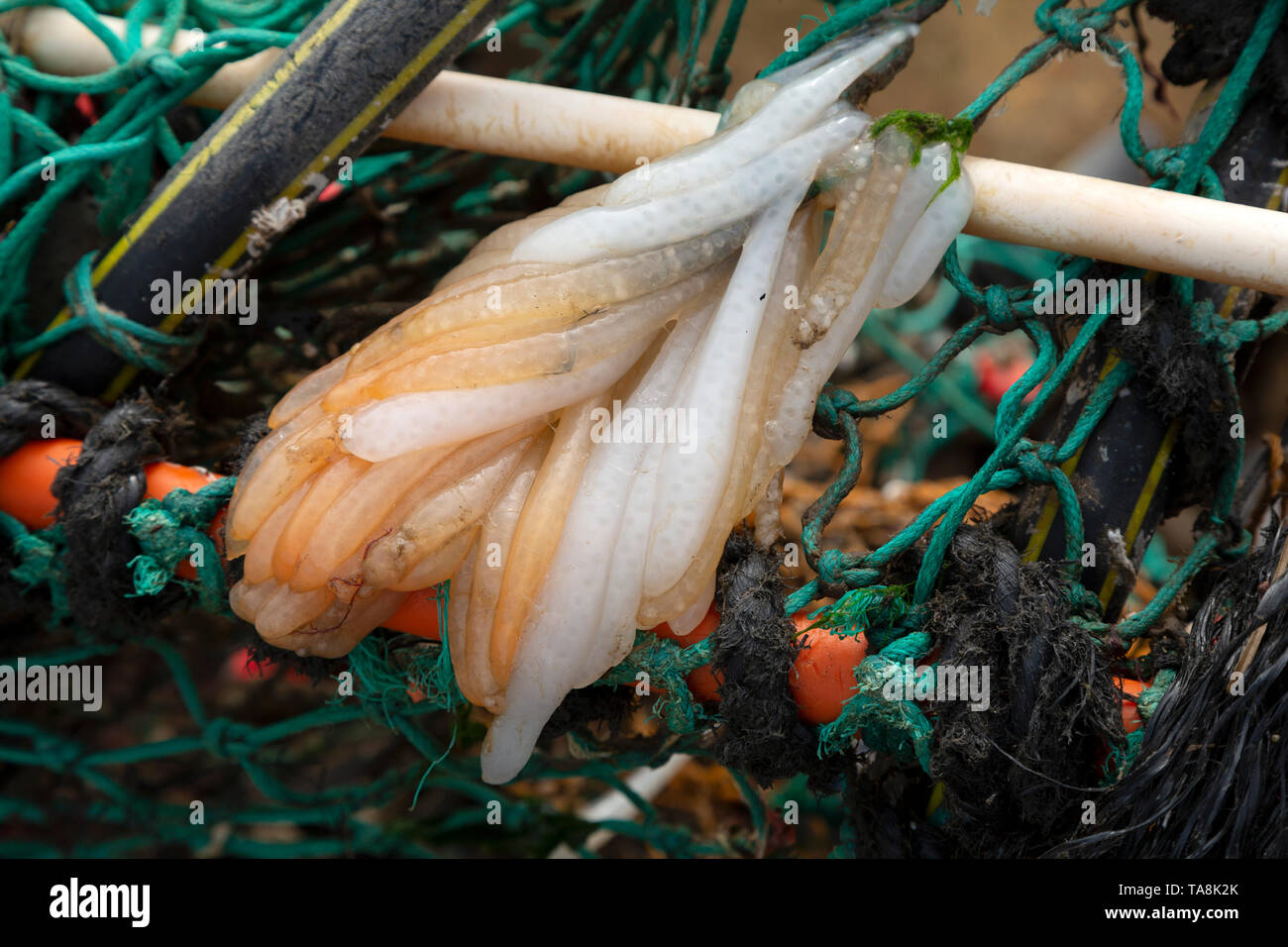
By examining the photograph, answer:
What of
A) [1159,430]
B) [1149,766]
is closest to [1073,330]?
[1159,430]

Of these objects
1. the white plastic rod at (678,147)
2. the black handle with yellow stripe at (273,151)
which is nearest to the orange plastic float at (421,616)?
the black handle with yellow stripe at (273,151)

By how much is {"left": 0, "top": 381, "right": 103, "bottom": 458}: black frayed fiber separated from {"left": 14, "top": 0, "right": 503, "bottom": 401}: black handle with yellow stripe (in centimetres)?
6

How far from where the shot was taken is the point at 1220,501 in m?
0.97

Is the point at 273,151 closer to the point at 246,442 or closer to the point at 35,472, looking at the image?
the point at 246,442

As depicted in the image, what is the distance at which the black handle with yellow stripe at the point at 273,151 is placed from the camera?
0.94 m

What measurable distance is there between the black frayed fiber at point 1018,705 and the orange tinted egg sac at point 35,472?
882mm

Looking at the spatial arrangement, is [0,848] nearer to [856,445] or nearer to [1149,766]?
[856,445]

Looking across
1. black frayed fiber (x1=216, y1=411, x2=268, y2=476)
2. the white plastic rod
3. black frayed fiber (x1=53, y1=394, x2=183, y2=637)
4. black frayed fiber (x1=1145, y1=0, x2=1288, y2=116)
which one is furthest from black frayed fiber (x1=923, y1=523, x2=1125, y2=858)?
black frayed fiber (x1=53, y1=394, x2=183, y2=637)

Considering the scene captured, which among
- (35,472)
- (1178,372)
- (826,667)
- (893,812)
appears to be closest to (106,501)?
(35,472)

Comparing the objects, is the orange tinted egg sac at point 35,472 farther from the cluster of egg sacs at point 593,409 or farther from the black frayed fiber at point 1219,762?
the black frayed fiber at point 1219,762

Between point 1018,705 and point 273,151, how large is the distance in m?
0.87

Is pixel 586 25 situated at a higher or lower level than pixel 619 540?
higher

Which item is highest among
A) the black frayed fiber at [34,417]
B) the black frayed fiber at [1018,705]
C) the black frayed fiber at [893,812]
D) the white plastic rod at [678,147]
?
the white plastic rod at [678,147]
